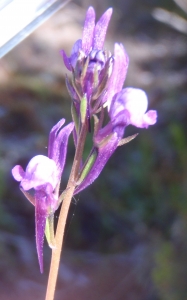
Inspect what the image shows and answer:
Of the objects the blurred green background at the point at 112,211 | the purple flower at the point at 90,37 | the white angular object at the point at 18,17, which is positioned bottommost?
the blurred green background at the point at 112,211

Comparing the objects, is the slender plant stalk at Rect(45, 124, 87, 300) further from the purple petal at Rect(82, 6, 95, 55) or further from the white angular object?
the white angular object

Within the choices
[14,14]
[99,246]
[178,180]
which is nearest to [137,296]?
[99,246]

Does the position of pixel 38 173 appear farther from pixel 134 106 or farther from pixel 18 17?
pixel 18 17

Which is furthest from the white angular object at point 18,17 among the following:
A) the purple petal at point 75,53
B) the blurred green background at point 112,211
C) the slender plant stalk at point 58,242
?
the blurred green background at point 112,211

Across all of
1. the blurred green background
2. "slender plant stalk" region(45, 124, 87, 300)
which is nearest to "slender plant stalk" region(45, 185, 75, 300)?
"slender plant stalk" region(45, 124, 87, 300)

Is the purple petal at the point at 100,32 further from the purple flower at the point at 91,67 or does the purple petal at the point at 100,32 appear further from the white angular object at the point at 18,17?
the white angular object at the point at 18,17

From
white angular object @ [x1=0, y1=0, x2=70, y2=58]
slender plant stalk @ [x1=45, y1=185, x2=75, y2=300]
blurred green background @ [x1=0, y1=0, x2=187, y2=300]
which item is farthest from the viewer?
blurred green background @ [x1=0, y1=0, x2=187, y2=300]

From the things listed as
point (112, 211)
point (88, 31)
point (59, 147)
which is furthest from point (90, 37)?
point (112, 211)
